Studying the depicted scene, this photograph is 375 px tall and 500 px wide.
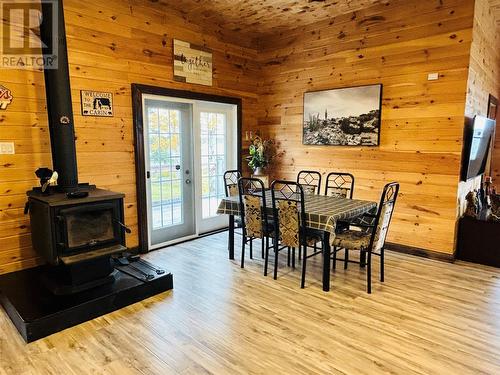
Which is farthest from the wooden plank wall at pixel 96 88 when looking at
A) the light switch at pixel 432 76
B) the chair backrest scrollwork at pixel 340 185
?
the light switch at pixel 432 76

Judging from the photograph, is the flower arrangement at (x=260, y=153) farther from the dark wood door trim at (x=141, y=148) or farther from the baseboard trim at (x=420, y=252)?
the baseboard trim at (x=420, y=252)

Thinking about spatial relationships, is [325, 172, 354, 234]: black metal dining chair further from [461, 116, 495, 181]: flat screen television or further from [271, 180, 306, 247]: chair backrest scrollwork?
[461, 116, 495, 181]: flat screen television

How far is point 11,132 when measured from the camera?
3.22m

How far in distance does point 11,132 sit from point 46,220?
1103 millimetres

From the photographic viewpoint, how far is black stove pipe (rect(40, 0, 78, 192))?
111 inches

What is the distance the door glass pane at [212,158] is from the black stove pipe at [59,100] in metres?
2.22

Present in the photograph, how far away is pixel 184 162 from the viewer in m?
4.79

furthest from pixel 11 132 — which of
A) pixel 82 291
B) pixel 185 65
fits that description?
pixel 185 65

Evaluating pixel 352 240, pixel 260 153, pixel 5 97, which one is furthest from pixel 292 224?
pixel 5 97

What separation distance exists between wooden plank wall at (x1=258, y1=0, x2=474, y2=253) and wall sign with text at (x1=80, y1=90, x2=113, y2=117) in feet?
9.34

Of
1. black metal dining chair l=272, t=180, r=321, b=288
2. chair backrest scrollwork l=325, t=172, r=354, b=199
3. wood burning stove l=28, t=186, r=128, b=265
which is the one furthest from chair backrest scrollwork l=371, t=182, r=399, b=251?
wood burning stove l=28, t=186, r=128, b=265

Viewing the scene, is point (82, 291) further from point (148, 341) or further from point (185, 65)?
point (185, 65)

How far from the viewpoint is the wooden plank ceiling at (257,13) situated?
4.27 metres

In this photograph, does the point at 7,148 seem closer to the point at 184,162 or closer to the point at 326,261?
the point at 184,162
